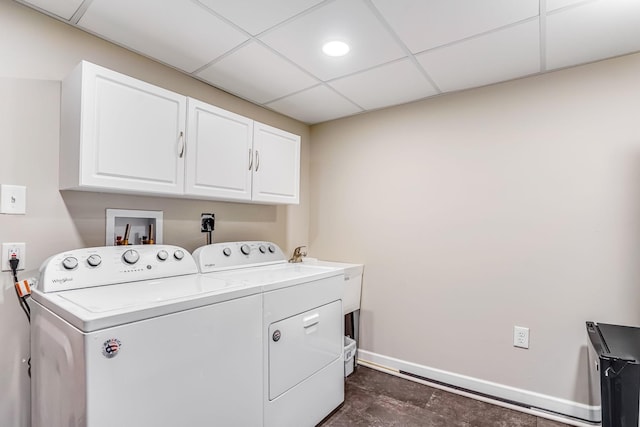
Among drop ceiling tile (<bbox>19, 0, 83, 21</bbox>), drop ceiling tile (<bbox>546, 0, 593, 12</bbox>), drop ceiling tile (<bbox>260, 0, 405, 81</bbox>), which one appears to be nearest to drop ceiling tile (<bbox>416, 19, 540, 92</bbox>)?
drop ceiling tile (<bbox>546, 0, 593, 12</bbox>)

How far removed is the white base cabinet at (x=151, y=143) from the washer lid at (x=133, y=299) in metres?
0.49

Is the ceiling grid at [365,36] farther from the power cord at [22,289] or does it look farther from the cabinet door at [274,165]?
the power cord at [22,289]

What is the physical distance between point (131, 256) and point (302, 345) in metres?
1.02

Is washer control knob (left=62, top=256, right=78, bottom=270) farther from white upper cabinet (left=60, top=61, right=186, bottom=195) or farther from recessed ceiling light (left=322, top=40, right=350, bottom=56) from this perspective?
recessed ceiling light (left=322, top=40, right=350, bottom=56)

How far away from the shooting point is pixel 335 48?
1856 millimetres

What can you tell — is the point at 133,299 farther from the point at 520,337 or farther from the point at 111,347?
the point at 520,337

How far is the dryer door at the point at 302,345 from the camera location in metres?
1.67

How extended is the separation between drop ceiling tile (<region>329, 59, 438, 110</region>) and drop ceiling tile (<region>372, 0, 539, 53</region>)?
0.99 ft

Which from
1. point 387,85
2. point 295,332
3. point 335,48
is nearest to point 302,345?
point 295,332

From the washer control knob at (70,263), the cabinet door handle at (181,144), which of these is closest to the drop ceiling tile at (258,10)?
the cabinet door handle at (181,144)

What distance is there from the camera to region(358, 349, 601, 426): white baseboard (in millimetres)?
1951

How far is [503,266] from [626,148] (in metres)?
0.96

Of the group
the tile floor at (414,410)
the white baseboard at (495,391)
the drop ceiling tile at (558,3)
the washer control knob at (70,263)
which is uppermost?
the drop ceiling tile at (558,3)

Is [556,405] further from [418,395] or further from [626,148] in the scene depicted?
[626,148]
